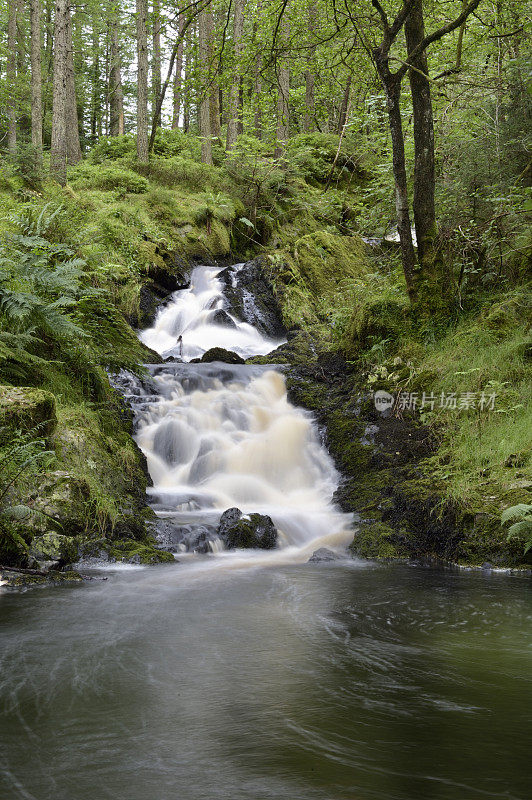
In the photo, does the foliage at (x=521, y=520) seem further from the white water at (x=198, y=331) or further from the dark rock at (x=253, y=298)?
the dark rock at (x=253, y=298)

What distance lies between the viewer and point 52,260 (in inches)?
359

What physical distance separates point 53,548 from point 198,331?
8.18 meters

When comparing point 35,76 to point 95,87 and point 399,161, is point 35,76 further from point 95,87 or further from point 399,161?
point 399,161

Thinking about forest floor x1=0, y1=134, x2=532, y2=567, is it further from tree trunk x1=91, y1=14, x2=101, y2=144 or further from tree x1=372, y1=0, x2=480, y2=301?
tree trunk x1=91, y1=14, x2=101, y2=144

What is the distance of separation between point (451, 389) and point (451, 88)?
290 inches

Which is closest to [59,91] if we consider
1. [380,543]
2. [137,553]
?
[137,553]

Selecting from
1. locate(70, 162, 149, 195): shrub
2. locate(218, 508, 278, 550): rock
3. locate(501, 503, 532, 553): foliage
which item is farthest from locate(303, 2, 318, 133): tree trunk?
locate(501, 503, 532, 553): foliage

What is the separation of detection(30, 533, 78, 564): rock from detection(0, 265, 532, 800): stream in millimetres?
446

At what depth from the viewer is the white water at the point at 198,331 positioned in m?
12.8

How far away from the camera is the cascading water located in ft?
25.3

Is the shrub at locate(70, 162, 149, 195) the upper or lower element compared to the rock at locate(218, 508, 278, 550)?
upper

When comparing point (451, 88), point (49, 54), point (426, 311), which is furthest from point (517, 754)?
point (49, 54)

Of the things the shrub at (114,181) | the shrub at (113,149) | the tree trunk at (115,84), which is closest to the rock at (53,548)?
the shrub at (114,181)

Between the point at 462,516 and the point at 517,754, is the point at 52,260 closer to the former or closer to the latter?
the point at 462,516
